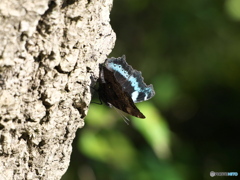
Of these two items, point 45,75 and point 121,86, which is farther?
point 121,86

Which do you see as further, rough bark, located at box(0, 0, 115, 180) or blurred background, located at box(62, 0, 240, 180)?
blurred background, located at box(62, 0, 240, 180)

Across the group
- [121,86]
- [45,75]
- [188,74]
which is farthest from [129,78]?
[188,74]

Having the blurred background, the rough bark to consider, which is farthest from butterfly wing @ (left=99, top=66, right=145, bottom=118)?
the blurred background

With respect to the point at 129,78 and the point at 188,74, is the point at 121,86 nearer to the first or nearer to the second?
the point at 129,78

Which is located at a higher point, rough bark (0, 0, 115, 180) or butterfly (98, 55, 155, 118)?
rough bark (0, 0, 115, 180)

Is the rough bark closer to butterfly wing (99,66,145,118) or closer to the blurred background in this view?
butterfly wing (99,66,145,118)

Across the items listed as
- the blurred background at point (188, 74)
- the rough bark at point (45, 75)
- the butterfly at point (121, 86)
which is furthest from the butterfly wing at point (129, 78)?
the blurred background at point (188, 74)
